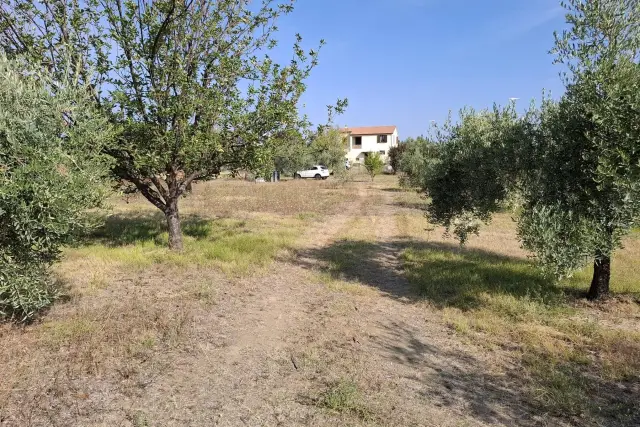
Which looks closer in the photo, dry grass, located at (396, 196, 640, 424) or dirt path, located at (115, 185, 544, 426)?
dirt path, located at (115, 185, 544, 426)

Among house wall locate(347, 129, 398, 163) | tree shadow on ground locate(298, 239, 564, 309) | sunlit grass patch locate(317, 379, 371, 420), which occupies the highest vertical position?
house wall locate(347, 129, 398, 163)

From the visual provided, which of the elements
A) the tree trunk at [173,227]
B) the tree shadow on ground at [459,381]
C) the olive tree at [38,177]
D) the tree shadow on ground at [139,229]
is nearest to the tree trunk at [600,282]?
the tree shadow on ground at [459,381]

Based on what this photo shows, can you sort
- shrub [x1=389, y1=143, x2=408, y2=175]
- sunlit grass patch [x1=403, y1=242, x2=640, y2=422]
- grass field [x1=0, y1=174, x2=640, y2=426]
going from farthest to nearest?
shrub [x1=389, y1=143, x2=408, y2=175], sunlit grass patch [x1=403, y1=242, x2=640, y2=422], grass field [x1=0, y1=174, x2=640, y2=426]

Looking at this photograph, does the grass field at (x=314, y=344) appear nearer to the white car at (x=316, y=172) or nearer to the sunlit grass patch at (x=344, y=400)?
the sunlit grass patch at (x=344, y=400)

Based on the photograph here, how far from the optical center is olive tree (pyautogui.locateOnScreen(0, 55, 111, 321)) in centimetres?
528

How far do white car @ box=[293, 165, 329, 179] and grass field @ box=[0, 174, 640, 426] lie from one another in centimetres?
4946

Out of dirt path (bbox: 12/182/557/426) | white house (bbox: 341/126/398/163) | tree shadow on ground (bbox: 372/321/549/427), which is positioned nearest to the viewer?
dirt path (bbox: 12/182/557/426)

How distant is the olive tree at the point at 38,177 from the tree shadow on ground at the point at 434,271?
21.7 ft

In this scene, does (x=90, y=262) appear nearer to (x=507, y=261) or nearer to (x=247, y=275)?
(x=247, y=275)

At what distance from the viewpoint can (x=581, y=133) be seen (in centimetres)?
769

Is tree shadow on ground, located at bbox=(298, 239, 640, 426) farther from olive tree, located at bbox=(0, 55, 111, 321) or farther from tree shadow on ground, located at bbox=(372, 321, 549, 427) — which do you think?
olive tree, located at bbox=(0, 55, 111, 321)

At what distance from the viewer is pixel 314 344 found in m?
6.63

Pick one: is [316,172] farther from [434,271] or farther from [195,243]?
[434,271]

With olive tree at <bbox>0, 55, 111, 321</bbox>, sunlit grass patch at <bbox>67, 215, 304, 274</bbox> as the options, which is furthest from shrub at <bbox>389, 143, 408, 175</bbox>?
olive tree at <bbox>0, 55, 111, 321</bbox>
